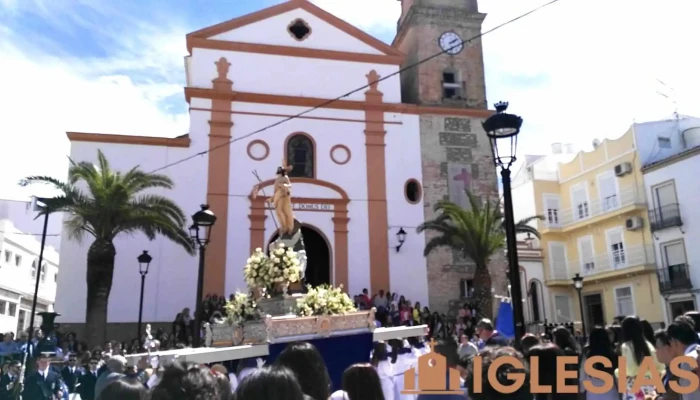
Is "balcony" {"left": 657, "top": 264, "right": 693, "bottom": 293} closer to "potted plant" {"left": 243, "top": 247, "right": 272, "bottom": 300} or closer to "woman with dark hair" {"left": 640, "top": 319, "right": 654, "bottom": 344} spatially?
"potted plant" {"left": 243, "top": 247, "right": 272, "bottom": 300}

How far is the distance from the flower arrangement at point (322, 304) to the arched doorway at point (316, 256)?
11.8 m

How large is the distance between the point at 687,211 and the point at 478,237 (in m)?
12.1

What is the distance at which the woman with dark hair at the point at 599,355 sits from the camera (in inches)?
186

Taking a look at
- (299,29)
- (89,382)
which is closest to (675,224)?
(299,29)

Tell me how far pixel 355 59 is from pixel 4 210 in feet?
97.2

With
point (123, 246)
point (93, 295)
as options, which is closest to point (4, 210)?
point (123, 246)

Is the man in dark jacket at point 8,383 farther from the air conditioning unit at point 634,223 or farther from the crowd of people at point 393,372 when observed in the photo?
the air conditioning unit at point 634,223

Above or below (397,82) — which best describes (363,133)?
below

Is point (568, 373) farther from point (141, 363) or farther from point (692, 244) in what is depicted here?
point (692, 244)

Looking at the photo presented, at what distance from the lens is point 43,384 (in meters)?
10.3

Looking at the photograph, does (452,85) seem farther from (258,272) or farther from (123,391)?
(123,391)

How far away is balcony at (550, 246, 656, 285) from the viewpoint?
2773 centimetres

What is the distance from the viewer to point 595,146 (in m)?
32.8

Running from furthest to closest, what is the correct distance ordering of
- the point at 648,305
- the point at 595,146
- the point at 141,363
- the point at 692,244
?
the point at 595,146, the point at 648,305, the point at 692,244, the point at 141,363
